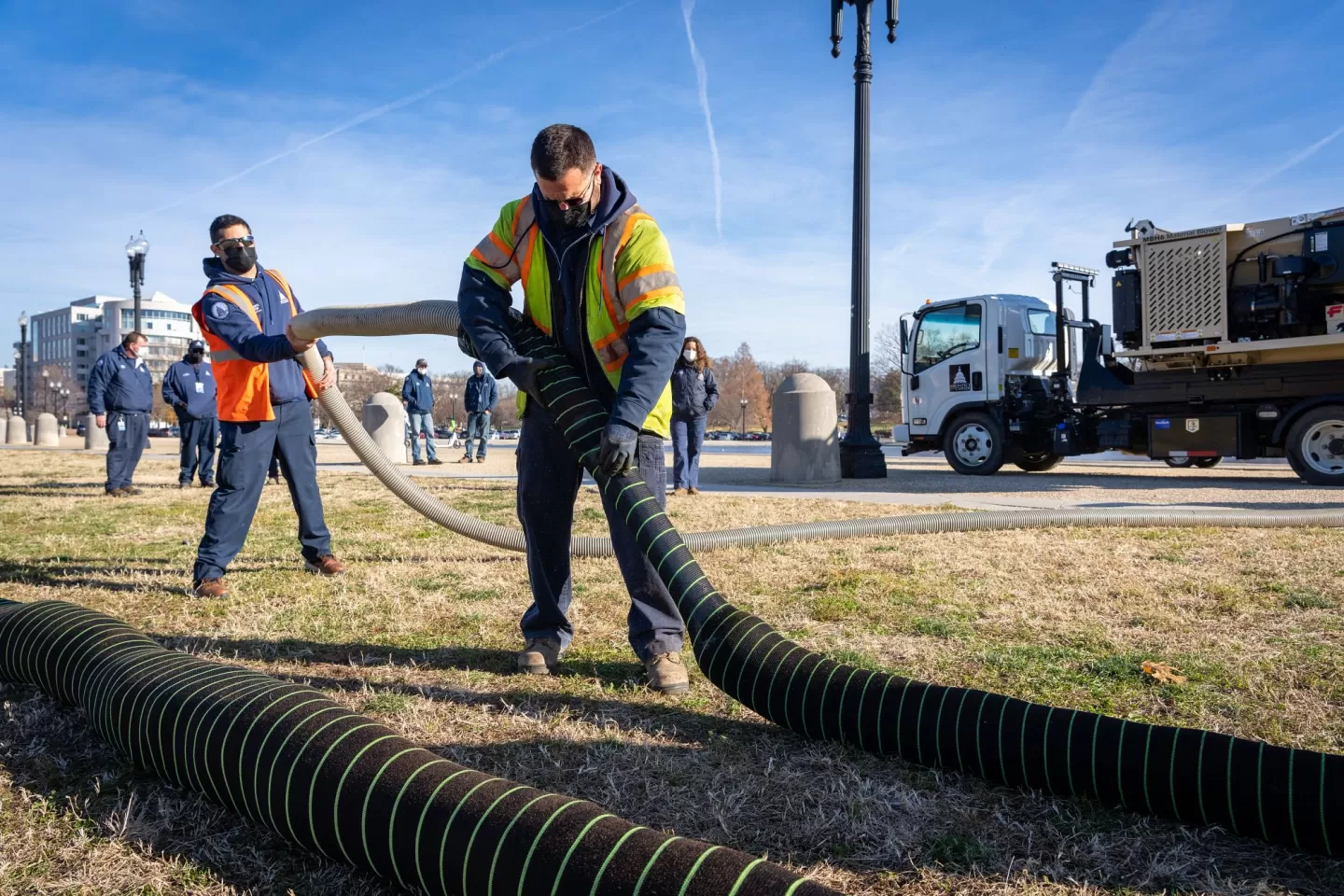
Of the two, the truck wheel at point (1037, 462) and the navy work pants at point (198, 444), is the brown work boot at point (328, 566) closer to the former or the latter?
the navy work pants at point (198, 444)

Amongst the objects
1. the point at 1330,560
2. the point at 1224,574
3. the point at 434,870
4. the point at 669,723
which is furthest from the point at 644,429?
the point at 1330,560

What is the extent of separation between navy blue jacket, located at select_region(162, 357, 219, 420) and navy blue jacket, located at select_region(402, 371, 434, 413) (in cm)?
486

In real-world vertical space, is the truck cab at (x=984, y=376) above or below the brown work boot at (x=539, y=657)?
above

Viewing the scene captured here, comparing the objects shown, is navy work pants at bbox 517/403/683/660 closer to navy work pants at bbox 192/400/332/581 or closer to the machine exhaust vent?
navy work pants at bbox 192/400/332/581

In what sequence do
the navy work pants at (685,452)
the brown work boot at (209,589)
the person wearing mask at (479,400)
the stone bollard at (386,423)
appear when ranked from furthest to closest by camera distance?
the stone bollard at (386,423) → the person wearing mask at (479,400) → the navy work pants at (685,452) → the brown work boot at (209,589)

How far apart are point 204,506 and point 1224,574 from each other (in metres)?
8.51

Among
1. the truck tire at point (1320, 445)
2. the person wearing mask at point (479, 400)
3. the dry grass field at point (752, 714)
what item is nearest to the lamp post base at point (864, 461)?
the truck tire at point (1320, 445)

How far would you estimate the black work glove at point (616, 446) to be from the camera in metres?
2.88

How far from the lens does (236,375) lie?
190 inches

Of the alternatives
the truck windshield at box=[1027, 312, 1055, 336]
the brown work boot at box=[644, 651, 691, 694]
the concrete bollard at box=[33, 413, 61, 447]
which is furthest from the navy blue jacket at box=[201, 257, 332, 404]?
the concrete bollard at box=[33, 413, 61, 447]

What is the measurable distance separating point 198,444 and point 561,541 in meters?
9.96

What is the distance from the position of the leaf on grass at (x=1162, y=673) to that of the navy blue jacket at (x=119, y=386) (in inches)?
423

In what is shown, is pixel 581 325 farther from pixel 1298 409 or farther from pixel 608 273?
pixel 1298 409

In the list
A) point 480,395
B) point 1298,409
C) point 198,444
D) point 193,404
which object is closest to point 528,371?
point 193,404
